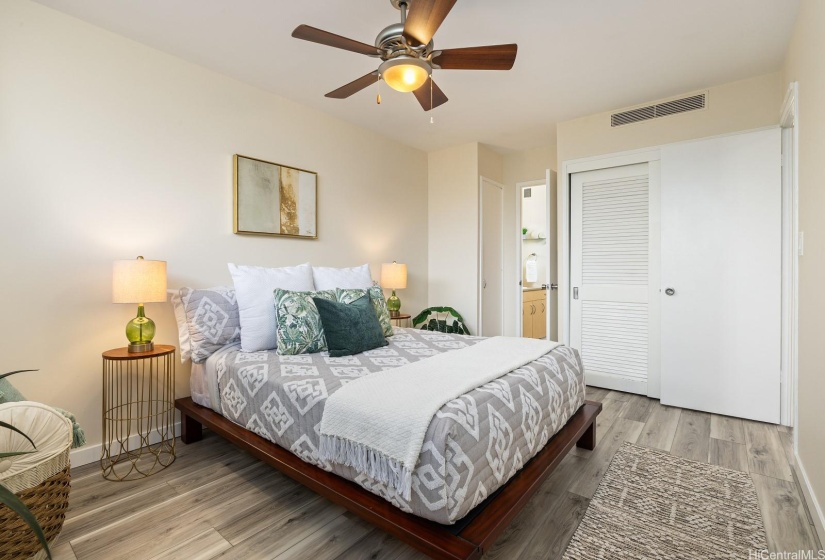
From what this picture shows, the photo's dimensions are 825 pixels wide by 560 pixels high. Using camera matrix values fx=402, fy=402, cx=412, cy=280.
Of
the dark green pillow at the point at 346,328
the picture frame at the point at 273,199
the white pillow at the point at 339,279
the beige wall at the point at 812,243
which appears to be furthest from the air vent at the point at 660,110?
the dark green pillow at the point at 346,328

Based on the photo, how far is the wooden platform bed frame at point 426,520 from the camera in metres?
1.33

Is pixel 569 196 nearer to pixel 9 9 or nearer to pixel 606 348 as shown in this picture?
pixel 606 348

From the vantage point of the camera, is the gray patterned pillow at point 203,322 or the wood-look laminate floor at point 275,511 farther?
the gray patterned pillow at point 203,322

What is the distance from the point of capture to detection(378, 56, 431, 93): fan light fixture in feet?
6.63

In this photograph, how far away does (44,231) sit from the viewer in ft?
7.55

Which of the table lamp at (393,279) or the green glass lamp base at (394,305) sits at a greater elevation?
the table lamp at (393,279)

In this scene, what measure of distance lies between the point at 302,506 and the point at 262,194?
2368 mm

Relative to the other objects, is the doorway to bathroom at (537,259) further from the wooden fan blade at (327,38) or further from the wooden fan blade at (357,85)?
the wooden fan blade at (327,38)

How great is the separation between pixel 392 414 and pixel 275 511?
982mm

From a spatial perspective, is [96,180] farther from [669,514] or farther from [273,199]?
[669,514]

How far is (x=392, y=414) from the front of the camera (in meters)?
1.48

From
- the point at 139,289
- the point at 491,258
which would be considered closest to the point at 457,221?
the point at 491,258

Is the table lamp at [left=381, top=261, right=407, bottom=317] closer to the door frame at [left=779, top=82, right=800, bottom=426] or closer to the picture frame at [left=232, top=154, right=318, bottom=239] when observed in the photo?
the picture frame at [left=232, top=154, right=318, bottom=239]

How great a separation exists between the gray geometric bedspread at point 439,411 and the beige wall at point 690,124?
91.4 inches
